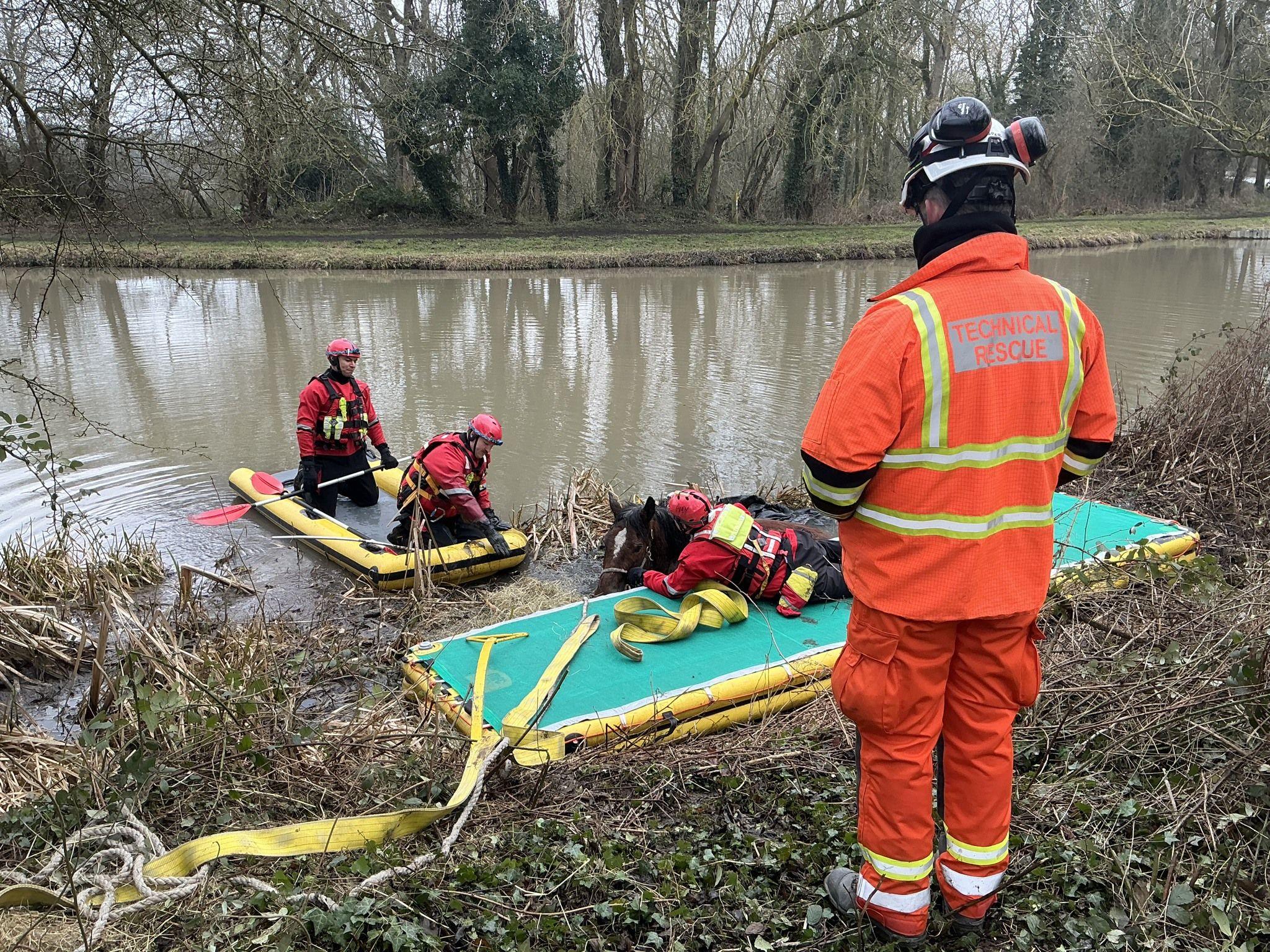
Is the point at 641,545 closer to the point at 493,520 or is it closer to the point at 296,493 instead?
the point at 493,520

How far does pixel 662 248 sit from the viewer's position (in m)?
26.1

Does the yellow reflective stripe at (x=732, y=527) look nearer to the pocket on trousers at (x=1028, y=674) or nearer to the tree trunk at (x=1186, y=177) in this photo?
the pocket on trousers at (x=1028, y=674)

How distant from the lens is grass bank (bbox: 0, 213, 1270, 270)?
79.1 feet

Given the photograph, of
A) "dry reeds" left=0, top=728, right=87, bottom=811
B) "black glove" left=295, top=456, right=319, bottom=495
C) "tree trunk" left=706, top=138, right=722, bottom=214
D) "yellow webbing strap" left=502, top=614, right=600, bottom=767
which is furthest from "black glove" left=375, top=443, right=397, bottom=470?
"tree trunk" left=706, top=138, right=722, bottom=214

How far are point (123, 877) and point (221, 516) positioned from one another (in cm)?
574

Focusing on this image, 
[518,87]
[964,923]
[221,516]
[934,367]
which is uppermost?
[518,87]

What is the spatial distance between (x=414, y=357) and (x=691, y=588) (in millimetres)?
9616

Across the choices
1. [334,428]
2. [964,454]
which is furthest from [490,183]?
[964,454]

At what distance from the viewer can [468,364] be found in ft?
43.3

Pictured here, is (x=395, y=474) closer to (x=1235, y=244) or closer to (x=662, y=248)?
(x=662, y=248)

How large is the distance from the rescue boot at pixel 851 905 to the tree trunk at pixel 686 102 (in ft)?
87.8

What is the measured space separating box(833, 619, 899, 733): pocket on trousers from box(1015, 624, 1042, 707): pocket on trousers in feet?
1.15

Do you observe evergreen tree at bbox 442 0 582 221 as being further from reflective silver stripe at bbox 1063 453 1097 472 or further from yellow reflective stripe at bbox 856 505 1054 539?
yellow reflective stripe at bbox 856 505 1054 539

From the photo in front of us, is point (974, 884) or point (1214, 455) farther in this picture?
point (1214, 455)
